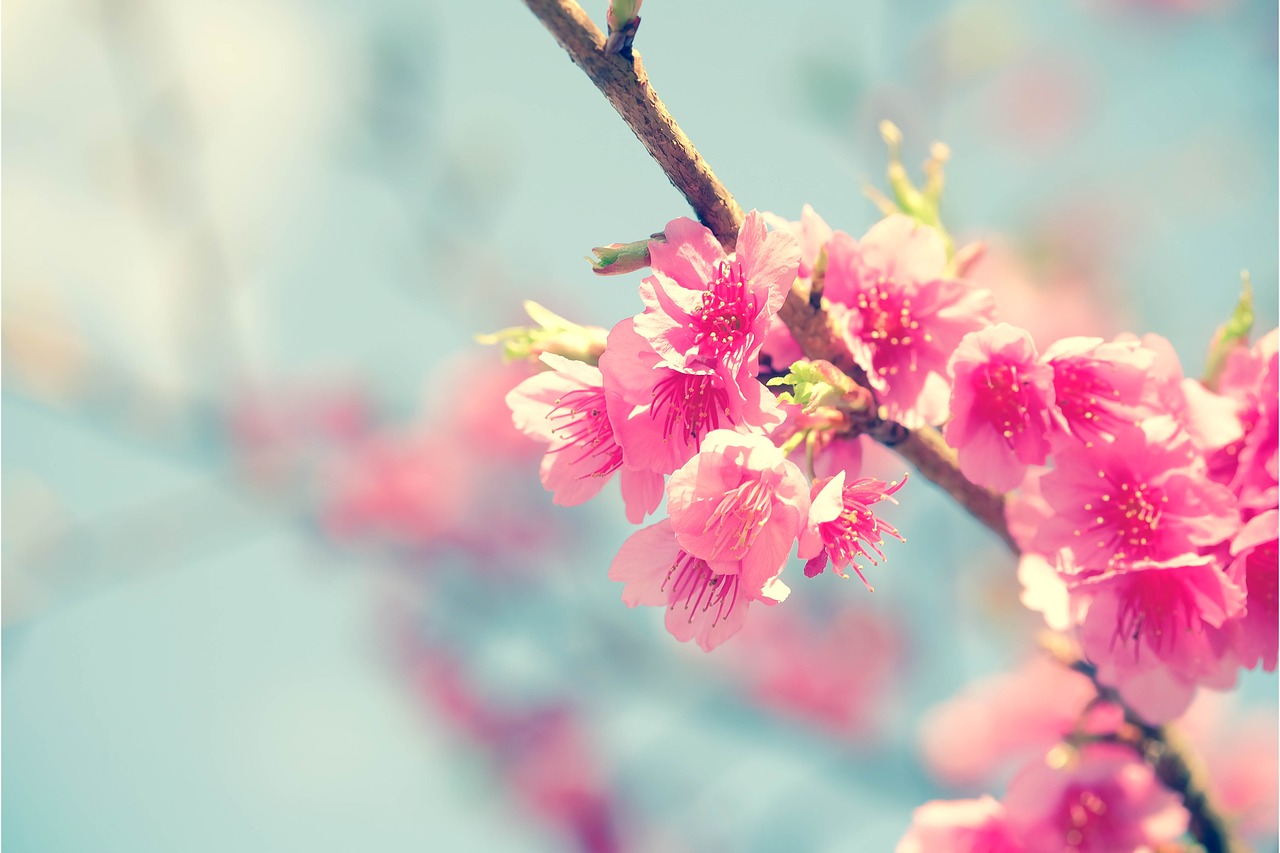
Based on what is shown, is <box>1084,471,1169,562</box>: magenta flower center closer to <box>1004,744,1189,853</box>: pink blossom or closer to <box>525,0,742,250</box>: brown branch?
<box>1004,744,1189,853</box>: pink blossom

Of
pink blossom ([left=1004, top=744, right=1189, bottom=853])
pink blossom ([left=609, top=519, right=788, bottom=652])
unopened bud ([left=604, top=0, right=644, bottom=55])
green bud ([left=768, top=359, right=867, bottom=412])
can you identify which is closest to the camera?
unopened bud ([left=604, top=0, right=644, bottom=55])

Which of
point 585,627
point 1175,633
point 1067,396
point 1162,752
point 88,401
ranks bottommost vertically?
point 1162,752

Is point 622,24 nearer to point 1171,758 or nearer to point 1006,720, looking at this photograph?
point 1171,758

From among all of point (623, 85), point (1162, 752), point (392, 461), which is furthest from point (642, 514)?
point (392, 461)

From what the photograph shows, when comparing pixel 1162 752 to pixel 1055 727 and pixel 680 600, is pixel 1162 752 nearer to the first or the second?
pixel 1055 727

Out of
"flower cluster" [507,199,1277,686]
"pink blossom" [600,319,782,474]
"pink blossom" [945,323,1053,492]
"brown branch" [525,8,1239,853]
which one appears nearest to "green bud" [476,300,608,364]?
"flower cluster" [507,199,1277,686]

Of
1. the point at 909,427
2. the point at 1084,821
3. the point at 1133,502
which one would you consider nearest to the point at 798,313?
the point at 909,427

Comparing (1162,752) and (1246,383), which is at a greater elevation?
(1246,383)
